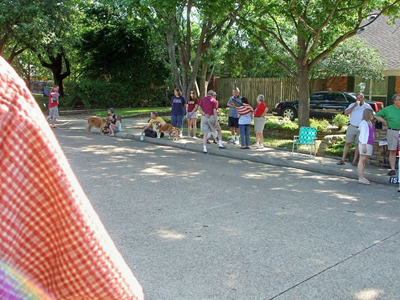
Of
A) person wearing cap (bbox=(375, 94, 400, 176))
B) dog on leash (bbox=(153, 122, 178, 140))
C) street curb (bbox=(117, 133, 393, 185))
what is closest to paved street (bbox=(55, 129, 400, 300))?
street curb (bbox=(117, 133, 393, 185))

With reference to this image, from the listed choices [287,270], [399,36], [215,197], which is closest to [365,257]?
[287,270]

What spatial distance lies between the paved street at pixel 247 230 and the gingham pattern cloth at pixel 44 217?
3395 mm

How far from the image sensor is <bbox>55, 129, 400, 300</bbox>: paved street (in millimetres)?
4398

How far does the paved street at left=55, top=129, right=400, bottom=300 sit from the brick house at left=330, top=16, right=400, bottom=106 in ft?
56.8

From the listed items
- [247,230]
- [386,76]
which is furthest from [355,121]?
[386,76]

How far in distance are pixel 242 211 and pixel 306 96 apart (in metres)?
9.41

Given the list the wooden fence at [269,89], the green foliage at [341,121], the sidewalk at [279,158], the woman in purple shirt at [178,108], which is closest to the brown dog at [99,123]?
the sidewalk at [279,158]

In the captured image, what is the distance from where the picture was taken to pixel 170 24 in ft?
59.6

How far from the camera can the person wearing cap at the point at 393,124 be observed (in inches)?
385

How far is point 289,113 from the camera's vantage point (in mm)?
22672

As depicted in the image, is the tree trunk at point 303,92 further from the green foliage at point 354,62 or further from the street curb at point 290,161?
the green foliage at point 354,62

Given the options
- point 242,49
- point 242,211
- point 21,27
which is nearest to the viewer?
point 242,211

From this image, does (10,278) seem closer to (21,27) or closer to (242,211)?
(242,211)

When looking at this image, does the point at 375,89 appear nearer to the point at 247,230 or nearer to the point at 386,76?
the point at 386,76
